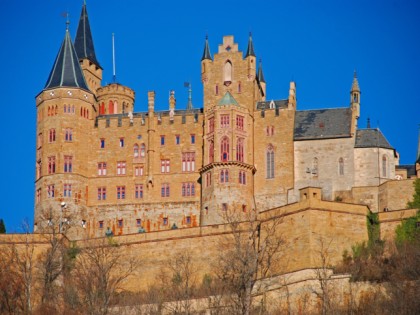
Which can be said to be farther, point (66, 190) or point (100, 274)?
point (66, 190)

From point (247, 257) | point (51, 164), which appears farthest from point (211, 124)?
point (247, 257)

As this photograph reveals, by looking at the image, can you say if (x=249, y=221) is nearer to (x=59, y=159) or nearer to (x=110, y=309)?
(x=110, y=309)

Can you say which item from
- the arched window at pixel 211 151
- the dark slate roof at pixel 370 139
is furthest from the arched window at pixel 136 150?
the dark slate roof at pixel 370 139

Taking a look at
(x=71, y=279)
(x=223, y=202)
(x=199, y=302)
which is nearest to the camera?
(x=199, y=302)

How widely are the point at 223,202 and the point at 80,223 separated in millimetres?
10952

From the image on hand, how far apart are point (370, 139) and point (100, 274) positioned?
2435 centimetres

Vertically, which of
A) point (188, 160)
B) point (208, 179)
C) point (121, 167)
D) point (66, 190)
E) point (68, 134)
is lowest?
point (66, 190)

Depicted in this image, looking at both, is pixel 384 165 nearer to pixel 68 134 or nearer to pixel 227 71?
pixel 227 71

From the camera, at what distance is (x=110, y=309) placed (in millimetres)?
81688

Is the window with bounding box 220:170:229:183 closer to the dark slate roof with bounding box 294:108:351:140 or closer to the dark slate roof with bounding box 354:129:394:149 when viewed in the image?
the dark slate roof with bounding box 294:108:351:140

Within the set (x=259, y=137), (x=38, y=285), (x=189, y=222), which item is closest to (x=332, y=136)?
(x=259, y=137)

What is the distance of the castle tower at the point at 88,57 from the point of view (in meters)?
109

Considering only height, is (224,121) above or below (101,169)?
above

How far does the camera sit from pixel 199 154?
325ft
